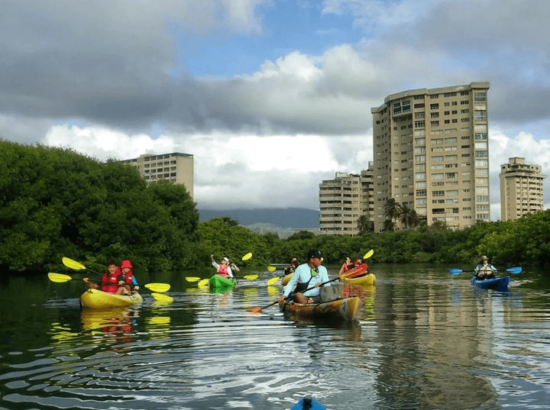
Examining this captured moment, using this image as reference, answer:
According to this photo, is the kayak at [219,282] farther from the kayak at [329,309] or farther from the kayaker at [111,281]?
the kayak at [329,309]

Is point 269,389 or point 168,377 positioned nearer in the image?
point 269,389

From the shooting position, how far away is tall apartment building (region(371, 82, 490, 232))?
403ft

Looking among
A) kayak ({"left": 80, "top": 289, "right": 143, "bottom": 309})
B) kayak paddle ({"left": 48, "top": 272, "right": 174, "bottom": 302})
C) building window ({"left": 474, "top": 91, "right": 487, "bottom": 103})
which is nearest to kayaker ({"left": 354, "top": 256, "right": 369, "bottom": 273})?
kayak paddle ({"left": 48, "top": 272, "right": 174, "bottom": 302})

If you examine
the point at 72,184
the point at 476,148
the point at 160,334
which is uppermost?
the point at 476,148

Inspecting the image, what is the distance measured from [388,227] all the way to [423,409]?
114 metres

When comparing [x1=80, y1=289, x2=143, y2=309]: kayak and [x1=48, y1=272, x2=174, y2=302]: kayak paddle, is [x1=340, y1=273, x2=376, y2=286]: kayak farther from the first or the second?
[x1=80, y1=289, x2=143, y2=309]: kayak

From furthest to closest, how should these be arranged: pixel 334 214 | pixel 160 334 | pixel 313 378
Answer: pixel 334 214 → pixel 160 334 → pixel 313 378

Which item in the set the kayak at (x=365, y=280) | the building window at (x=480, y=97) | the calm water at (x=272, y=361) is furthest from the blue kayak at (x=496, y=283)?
the building window at (x=480, y=97)

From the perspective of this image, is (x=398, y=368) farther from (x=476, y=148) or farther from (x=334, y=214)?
(x=334, y=214)

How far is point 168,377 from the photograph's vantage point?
8.32m

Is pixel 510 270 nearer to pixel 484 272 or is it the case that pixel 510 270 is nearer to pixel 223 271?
pixel 484 272

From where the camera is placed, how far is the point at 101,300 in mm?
18594

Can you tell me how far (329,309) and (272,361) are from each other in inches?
203

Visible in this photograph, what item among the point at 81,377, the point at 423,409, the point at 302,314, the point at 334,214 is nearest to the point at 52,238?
the point at 302,314
